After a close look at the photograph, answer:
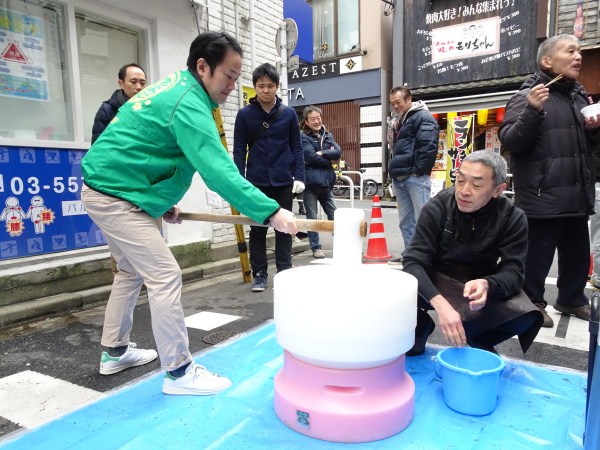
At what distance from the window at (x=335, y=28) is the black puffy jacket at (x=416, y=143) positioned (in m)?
13.3

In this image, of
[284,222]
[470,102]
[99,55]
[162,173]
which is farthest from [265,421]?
[470,102]

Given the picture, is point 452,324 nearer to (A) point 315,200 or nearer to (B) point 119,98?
(B) point 119,98

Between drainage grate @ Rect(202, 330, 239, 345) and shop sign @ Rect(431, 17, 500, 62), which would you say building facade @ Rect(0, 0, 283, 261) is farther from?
shop sign @ Rect(431, 17, 500, 62)

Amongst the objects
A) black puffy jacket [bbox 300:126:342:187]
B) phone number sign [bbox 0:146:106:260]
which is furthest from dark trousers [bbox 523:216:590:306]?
phone number sign [bbox 0:146:106:260]

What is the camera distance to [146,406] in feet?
6.45

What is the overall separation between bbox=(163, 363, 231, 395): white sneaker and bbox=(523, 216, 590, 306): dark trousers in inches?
87.9

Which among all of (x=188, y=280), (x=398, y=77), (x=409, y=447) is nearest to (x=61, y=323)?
(x=188, y=280)

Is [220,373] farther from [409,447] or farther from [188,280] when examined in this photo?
[188,280]

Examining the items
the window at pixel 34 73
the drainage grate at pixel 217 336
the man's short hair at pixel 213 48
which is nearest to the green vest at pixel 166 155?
the man's short hair at pixel 213 48

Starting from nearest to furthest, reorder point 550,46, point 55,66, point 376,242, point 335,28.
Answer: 1. point 550,46
2. point 55,66
3. point 376,242
4. point 335,28

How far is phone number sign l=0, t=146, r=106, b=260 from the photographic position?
11.4 ft

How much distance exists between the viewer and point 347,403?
1688mm

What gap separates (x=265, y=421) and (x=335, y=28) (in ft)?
58.2

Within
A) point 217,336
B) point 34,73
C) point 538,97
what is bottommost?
point 217,336
